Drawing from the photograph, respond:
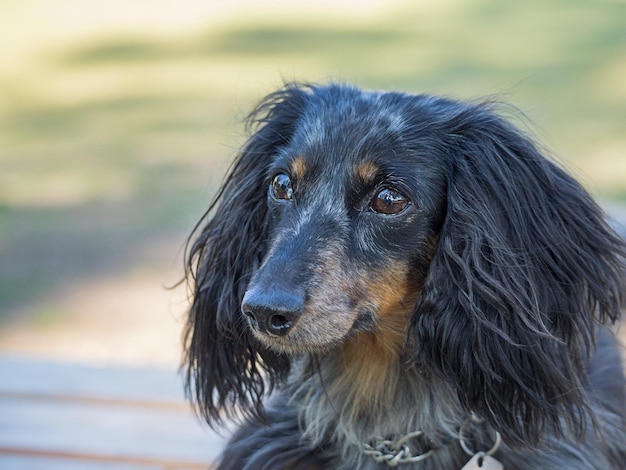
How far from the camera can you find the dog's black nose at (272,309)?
7.97 ft

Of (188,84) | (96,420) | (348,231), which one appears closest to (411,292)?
(348,231)

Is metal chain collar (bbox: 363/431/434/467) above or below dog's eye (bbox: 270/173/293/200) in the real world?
below

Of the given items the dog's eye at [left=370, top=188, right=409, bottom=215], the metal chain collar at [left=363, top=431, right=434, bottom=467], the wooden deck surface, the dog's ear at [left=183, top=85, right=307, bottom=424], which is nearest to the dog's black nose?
the dog's eye at [left=370, top=188, right=409, bottom=215]

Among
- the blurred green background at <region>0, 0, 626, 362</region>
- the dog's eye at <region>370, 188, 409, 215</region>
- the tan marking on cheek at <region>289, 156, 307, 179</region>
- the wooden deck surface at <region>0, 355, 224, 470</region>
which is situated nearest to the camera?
the dog's eye at <region>370, 188, 409, 215</region>

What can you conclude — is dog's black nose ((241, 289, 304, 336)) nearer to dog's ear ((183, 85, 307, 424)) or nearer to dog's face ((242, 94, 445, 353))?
dog's face ((242, 94, 445, 353))

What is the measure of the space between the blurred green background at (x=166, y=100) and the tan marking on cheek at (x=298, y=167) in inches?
23.2

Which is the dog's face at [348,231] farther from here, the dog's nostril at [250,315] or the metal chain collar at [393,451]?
the metal chain collar at [393,451]

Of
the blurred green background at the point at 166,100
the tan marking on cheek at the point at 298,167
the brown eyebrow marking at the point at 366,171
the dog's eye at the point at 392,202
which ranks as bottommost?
the dog's eye at the point at 392,202

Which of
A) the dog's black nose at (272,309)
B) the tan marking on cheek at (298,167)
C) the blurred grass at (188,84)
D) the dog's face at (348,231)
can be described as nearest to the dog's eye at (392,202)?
the dog's face at (348,231)

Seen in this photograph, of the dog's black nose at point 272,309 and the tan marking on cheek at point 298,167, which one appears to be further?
the tan marking on cheek at point 298,167

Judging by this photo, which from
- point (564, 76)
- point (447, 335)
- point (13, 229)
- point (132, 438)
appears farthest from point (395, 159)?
point (564, 76)

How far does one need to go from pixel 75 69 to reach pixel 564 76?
724cm

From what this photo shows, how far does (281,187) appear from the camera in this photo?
2.88 metres

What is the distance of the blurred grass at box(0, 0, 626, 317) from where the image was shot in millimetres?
7562
